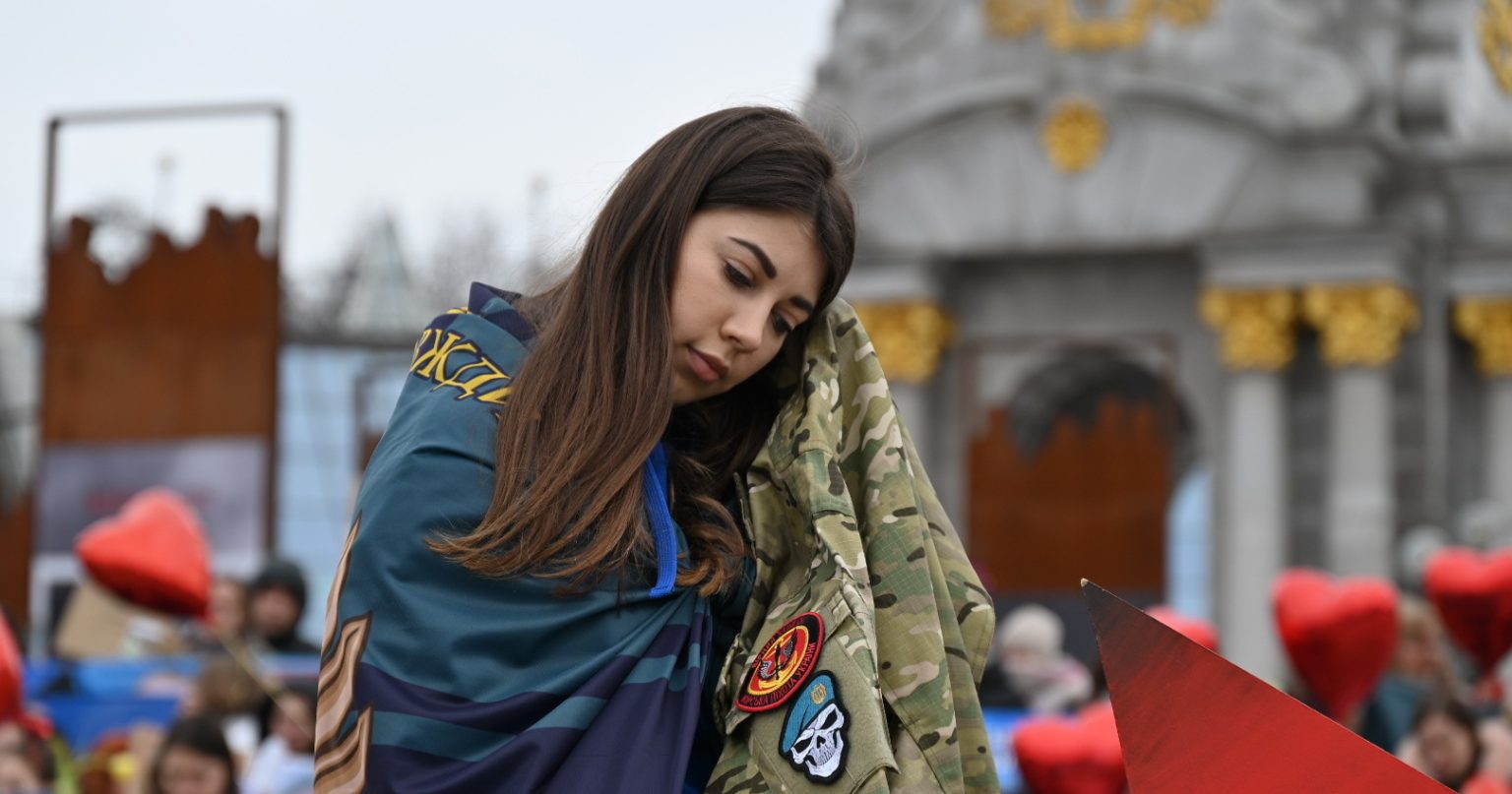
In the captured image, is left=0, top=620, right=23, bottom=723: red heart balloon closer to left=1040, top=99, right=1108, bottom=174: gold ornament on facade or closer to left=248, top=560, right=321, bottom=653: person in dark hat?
left=248, top=560, right=321, bottom=653: person in dark hat

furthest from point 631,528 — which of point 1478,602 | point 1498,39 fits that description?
point 1498,39

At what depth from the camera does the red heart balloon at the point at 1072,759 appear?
420 cm

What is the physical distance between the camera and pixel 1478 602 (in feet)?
23.6

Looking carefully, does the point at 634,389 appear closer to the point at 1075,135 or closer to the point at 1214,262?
the point at 1214,262

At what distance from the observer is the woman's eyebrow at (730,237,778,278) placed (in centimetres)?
249

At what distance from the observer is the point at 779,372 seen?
2.69 meters

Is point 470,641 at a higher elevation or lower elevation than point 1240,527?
higher

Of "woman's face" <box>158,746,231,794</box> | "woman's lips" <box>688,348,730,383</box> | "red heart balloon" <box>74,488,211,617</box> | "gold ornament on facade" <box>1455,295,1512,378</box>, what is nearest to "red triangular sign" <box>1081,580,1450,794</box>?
"woman's lips" <box>688,348,730,383</box>

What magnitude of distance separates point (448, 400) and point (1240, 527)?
12.5 meters

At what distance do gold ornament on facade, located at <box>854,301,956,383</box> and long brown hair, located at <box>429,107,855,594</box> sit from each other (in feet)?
40.8

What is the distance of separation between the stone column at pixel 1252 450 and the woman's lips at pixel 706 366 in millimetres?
12022

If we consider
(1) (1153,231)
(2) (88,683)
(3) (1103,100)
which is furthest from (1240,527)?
(2) (88,683)

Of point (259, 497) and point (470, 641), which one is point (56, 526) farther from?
point (470, 641)

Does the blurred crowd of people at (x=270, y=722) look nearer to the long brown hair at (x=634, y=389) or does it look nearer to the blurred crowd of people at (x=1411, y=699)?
the blurred crowd of people at (x=1411, y=699)
